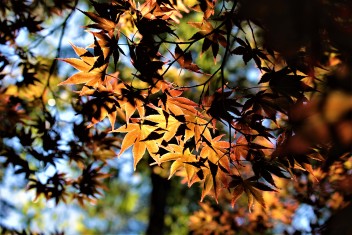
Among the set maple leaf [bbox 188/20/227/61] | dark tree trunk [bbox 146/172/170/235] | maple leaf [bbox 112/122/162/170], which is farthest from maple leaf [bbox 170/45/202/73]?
dark tree trunk [bbox 146/172/170/235]

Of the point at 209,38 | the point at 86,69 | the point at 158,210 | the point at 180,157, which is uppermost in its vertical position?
the point at 209,38

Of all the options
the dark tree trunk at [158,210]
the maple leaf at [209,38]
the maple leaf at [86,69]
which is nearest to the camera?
the maple leaf at [86,69]

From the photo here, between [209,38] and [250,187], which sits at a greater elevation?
[209,38]

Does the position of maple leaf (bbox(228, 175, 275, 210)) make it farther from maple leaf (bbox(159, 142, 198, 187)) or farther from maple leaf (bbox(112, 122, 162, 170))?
maple leaf (bbox(112, 122, 162, 170))

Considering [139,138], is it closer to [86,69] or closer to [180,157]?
[180,157]

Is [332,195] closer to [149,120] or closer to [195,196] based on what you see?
[149,120]

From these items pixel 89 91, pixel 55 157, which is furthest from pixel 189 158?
pixel 55 157

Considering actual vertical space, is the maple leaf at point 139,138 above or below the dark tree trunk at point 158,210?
above

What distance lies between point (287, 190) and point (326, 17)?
3.29 metres

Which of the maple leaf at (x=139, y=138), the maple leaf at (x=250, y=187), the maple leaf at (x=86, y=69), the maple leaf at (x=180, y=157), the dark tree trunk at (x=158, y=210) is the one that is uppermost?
the maple leaf at (x=86, y=69)

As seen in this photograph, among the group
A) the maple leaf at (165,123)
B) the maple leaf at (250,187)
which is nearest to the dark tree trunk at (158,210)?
the maple leaf at (250,187)

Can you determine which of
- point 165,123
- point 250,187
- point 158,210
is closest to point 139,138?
point 165,123

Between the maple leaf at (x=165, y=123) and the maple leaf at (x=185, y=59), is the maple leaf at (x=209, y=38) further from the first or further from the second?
Answer: the maple leaf at (x=165, y=123)

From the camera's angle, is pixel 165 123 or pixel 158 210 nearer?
pixel 165 123
